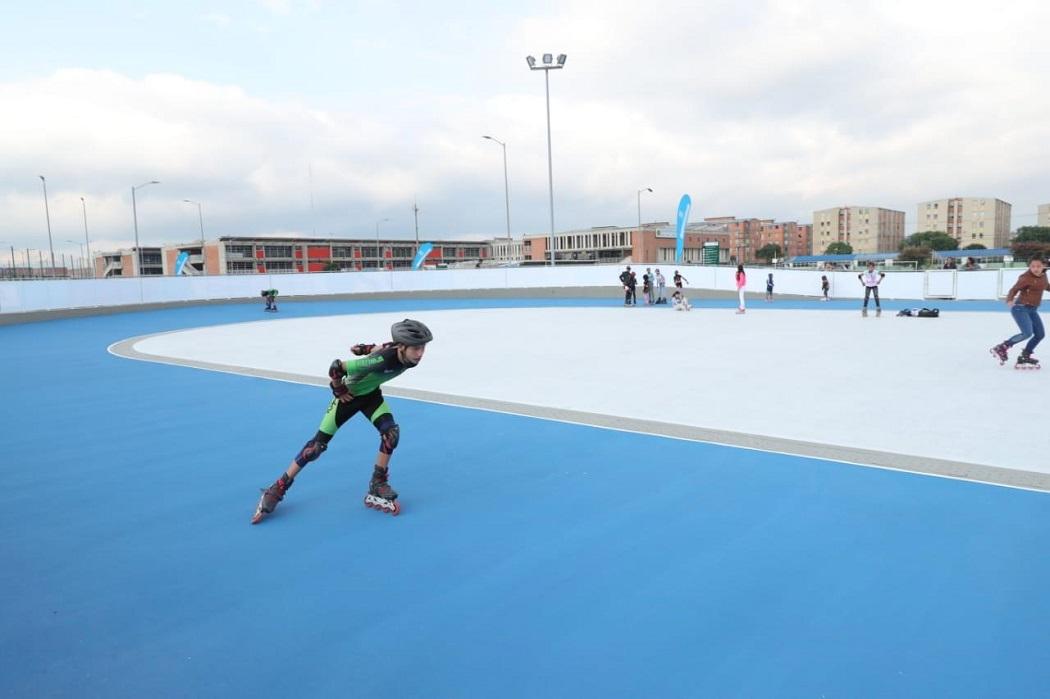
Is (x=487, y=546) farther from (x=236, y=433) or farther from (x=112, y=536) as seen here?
(x=236, y=433)

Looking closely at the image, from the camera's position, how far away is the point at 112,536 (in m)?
4.73

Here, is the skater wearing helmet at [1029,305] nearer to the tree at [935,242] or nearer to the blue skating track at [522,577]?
the blue skating track at [522,577]

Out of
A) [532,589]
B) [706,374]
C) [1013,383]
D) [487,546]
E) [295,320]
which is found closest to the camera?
[532,589]

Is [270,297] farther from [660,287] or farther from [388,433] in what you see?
[388,433]

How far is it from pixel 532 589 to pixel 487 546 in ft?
2.25

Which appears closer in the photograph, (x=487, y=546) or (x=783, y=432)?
(x=487, y=546)

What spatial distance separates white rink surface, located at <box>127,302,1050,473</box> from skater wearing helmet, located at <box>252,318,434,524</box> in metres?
3.64

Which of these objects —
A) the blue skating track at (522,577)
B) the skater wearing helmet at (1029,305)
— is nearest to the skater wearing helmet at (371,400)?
the blue skating track at (522,577)

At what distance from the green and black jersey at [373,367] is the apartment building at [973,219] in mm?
205328

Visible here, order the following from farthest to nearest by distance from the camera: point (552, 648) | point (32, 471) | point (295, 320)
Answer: point (295, 320)
point (32, 471)
point (552, 648)

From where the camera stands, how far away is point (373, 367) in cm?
469

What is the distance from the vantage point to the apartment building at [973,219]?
572 feet

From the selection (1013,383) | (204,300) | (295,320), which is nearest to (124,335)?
(295,320)

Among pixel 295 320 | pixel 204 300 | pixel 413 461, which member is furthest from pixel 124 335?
pixel 413 461
